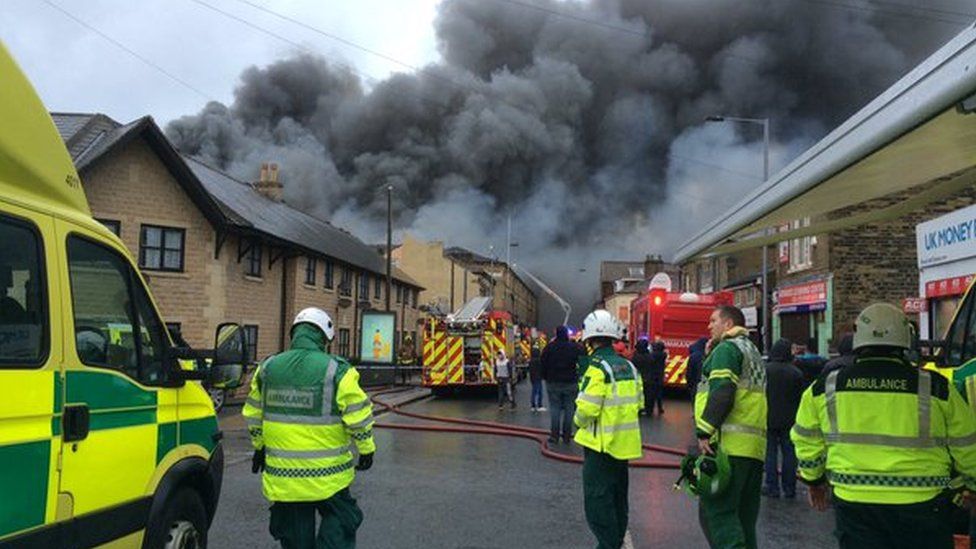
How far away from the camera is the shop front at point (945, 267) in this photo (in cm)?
776

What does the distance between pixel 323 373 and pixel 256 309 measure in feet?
58.1

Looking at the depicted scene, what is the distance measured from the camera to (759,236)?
5758mm

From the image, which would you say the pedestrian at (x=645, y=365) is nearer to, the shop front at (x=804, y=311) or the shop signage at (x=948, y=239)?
the shop signage at (x=948, y=239)

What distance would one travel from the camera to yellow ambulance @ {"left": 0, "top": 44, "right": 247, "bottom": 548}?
2744 millimetres

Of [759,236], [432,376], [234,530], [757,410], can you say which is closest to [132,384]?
[234,530]

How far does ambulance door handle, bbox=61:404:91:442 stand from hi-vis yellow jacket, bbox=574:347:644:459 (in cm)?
287

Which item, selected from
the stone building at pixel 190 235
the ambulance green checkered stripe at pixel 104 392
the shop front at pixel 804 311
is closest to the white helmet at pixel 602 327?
the ambulance green checkered stripe at pixel 104 392

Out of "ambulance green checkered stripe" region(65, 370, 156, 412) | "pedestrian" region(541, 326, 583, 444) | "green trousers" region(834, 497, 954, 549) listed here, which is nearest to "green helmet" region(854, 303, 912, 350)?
"green trousers" region(834, 497, 954, 549)

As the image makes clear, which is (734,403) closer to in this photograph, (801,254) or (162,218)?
(162,218)

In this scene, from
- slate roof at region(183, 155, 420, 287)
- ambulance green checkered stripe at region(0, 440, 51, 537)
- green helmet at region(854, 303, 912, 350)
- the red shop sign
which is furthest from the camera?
slate roof at region(183, 155, 420, 287)

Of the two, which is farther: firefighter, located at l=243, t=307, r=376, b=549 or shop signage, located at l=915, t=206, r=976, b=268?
shop signage, located at l=915, t=206, r=976, b=268

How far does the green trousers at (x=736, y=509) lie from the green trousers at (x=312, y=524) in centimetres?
198

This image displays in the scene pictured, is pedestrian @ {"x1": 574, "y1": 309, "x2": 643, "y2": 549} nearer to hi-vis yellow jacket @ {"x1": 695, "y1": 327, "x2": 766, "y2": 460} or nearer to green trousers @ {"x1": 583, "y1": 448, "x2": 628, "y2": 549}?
green trousers @ {"x1": 583, "y1": 448, "x2": 628, "y2": 549}

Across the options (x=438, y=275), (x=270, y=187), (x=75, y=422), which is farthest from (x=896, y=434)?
(x=438, y=275)
